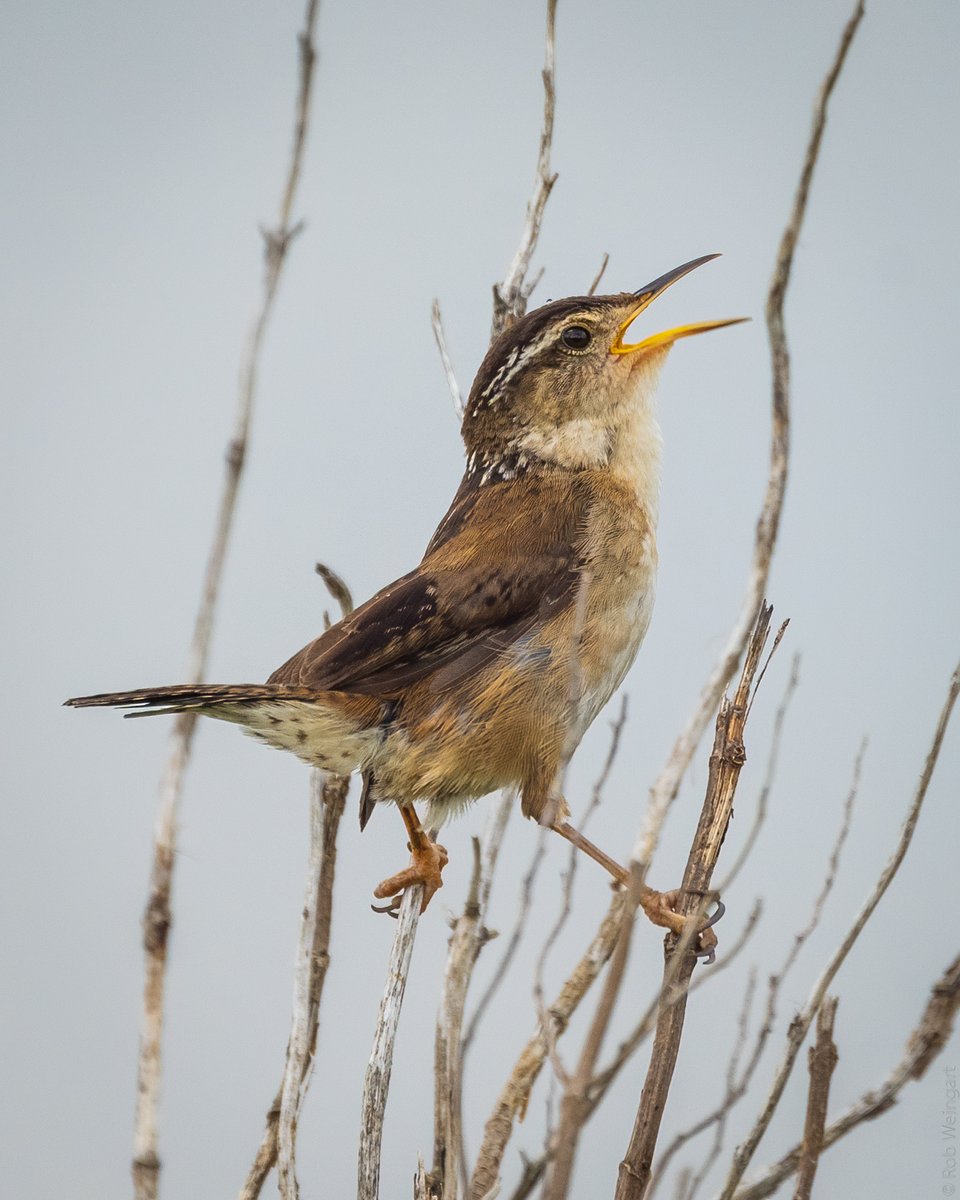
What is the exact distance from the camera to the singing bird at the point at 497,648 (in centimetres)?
331

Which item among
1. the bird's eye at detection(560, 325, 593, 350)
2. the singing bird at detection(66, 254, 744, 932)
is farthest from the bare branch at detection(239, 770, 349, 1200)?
the bird's eye at detection(560, 325, 593, 350)

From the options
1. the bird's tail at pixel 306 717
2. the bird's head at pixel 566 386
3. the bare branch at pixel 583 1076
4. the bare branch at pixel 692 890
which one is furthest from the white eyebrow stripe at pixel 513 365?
the bare branch at pixel 583 1076

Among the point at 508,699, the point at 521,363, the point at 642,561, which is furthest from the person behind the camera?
the point at 521,363

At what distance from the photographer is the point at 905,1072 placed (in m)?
2.53

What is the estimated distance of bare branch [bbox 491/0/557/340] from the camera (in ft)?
10.3

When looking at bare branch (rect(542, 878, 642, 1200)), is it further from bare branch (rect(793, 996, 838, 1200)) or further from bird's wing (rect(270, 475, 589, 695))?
bird's wing (rect(270, 475, 589, 695))

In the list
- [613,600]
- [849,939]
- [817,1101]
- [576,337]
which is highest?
[576,337]

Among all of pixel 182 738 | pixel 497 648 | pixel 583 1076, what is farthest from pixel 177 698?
pixel 583 1076

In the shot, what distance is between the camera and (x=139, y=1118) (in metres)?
2.05

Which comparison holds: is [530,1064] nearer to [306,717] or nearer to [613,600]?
[306,717]

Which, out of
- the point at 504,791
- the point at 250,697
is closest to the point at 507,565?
the point at 504,791

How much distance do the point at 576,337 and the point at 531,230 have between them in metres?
0.63

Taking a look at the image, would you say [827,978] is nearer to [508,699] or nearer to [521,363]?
[508,699]

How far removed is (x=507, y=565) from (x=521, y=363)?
2.47 feet
